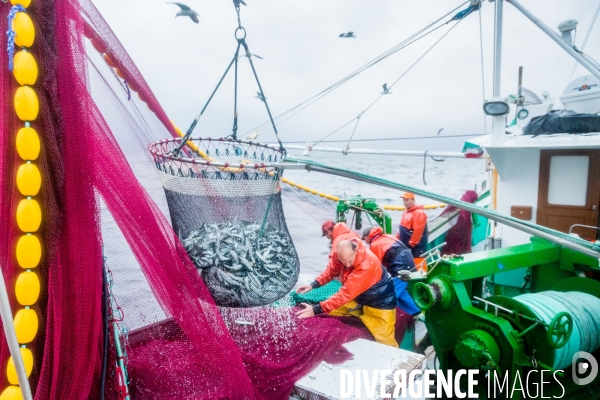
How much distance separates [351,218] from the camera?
6285 mm

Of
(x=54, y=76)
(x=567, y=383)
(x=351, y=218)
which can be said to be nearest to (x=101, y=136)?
(x=54, y=76)

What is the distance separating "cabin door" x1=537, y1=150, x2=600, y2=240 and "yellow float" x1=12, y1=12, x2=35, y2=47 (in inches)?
219

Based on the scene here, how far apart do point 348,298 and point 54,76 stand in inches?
119

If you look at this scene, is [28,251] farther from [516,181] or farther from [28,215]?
[516,181]

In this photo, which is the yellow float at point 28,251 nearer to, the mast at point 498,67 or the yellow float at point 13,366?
the yellow float at point 13,366

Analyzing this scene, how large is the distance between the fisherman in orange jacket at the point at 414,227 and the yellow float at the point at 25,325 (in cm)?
674

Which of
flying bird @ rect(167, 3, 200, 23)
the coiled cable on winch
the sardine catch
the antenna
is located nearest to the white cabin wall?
the antenna

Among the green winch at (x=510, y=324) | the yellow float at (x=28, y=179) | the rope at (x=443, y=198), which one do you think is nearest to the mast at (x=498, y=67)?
the green winch at (x=510, y=324)

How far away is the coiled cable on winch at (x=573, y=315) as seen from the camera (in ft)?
10.4

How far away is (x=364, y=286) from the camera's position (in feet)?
12.8

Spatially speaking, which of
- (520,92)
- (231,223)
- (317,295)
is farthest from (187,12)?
(520,92)

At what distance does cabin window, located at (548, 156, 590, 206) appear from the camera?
16.4ft

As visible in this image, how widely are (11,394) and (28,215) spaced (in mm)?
709

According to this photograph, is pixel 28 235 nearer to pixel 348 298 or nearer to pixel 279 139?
pixel 279 139
